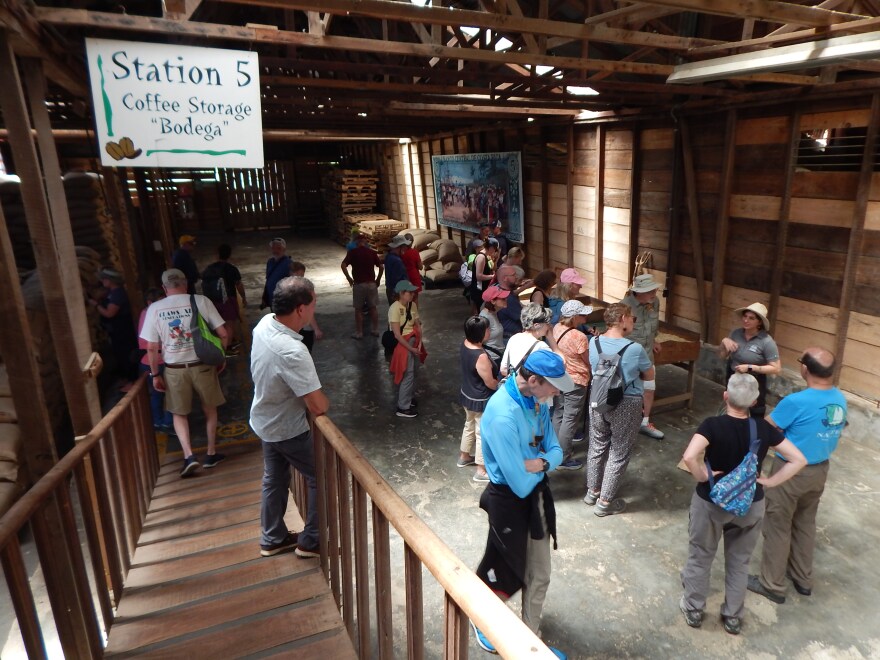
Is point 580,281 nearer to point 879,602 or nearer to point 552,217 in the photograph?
point 879,602

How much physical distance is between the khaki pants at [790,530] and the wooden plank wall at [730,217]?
3.01 metres

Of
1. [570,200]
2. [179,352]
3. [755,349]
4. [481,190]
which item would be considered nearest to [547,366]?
[755,349]

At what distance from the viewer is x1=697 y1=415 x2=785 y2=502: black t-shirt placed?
11.0ft

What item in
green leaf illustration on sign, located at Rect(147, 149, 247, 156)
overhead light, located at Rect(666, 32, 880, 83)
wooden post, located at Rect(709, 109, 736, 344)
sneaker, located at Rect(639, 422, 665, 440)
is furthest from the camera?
wooden post, located at Rect(709, 109, 736, 344)

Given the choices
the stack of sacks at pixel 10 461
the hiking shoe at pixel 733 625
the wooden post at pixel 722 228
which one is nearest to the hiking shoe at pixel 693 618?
the hiking shoe at pixel 733 625

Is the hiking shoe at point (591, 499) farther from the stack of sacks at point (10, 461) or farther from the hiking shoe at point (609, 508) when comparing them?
the stack of sacks at point (10, 461)

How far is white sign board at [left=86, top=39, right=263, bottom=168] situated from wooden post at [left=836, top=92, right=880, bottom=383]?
238 inches

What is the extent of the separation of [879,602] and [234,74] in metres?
5.79

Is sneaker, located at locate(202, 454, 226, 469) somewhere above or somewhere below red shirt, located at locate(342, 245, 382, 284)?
below

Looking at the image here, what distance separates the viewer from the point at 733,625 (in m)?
3.74

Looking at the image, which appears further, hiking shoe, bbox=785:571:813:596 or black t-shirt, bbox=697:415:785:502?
hiking shoe, bbox=785:571:813:596

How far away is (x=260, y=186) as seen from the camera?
26.2m

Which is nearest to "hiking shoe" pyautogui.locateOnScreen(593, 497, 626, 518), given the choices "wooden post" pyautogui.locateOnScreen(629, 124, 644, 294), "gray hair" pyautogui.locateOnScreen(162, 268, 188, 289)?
"gray hair" pyautogui.locateOnScreen(162, 268, 188, 289)

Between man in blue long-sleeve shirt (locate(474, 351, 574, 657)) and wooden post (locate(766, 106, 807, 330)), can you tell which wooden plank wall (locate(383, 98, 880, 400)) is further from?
man in blue long-sleeve shirt (locate(474, 351, 574, 657))
